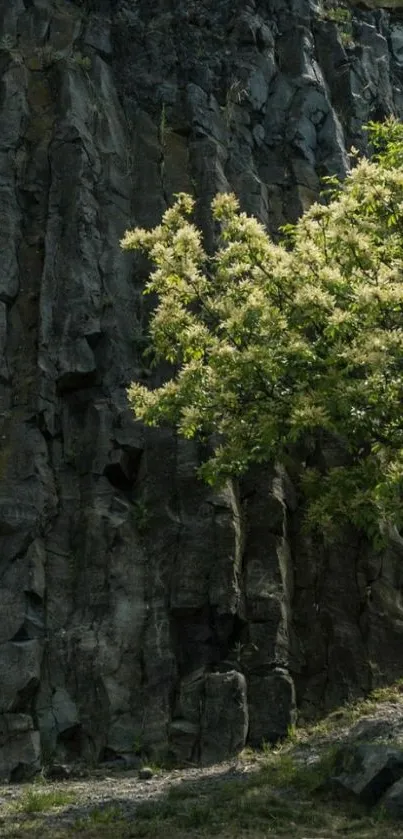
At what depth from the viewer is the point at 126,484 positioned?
69.0 feet

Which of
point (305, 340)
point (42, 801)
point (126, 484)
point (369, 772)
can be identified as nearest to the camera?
point (369, 772)

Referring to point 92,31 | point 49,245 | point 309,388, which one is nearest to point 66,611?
point 309,388

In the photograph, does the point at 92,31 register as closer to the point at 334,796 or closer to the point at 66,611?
the point at 66,611

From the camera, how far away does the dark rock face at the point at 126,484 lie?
60.3 ft

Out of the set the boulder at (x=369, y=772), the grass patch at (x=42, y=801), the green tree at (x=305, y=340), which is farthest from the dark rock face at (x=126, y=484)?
the boulder at (x=369, y=772)

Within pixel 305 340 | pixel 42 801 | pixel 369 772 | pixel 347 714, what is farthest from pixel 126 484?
pixel 369 772

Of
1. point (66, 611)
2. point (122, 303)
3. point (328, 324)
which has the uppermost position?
point (122, 303)

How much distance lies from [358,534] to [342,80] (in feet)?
48.4

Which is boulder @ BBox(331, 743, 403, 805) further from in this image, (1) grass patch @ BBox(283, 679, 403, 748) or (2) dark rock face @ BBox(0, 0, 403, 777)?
(2) dark rock face @ BBox(0, 0, 403, 777)

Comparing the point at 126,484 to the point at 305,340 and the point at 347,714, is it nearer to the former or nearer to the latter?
the point at 347,714

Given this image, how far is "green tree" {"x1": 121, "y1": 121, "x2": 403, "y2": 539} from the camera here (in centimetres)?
1516

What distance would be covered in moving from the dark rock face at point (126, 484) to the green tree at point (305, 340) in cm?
272

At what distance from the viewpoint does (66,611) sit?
1944 cm

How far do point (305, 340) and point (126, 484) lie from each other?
613 cm
